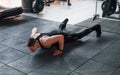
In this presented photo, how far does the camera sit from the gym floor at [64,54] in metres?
2.53

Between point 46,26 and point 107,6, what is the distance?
163 cm

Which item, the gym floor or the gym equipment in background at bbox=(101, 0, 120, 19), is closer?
the gym floor

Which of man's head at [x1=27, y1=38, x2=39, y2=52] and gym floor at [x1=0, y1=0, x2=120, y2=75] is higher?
man's head at [x1=27, y1=38, x2=39, y2=52]

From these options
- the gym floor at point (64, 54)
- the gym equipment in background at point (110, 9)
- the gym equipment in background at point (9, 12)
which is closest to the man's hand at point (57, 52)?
the gym floor at point (64, 54)

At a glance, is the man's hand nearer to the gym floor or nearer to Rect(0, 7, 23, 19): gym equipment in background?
the gym floor

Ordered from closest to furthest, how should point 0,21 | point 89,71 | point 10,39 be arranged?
point 89,71 < point 10,39 < point 0,21

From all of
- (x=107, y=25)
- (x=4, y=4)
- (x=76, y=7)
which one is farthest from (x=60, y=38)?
(x=4, y=4)

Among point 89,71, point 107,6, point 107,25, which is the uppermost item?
point 107,6

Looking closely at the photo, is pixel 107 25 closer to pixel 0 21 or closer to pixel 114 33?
pixel 114 33

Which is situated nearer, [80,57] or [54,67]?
[54,67]

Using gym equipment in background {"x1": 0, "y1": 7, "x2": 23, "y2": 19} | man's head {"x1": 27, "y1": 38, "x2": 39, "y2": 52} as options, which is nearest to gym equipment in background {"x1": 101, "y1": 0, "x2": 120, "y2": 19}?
gym equipment in background {"x1": 0, "y1": 7, "x2": 23, "y2": 19}

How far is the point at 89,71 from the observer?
2492 mm

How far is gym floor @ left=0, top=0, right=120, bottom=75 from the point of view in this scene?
253cm

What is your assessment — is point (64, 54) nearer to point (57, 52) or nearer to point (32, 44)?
point (57, 52)
